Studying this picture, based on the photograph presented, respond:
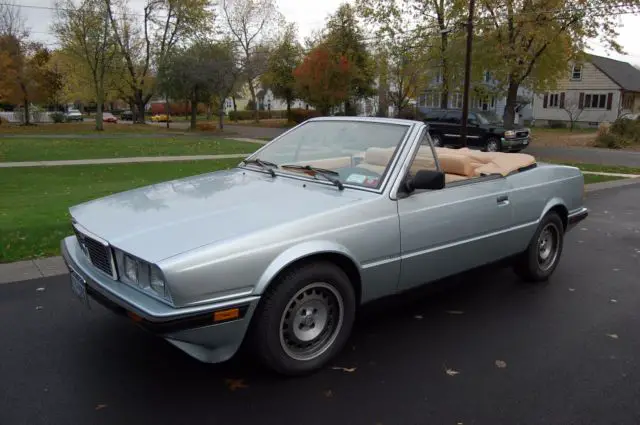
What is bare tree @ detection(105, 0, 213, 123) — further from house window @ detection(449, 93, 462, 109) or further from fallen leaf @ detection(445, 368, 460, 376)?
fallen leaf @ detection(445, 368, 460, 376)

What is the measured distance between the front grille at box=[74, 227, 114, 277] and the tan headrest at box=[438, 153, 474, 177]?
2697 millimetres

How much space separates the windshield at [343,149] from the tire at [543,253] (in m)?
1.84

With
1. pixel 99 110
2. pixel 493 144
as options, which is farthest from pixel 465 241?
pixel 99 110

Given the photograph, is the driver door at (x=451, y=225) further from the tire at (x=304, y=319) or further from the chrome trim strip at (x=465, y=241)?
the tire at (x=304, y=319)

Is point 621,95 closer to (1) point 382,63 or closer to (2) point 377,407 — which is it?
(1) point 382,63

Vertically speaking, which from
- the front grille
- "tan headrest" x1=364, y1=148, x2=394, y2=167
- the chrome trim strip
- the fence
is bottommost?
the chrome trim strip

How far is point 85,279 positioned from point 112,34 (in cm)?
3730

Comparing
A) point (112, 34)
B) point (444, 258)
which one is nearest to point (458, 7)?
point (112, 34)

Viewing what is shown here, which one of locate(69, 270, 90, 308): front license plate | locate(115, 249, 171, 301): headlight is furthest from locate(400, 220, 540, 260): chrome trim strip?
locate(69, 270, 90, 308): front license plate

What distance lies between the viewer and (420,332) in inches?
161

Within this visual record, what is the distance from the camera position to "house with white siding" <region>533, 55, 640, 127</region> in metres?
44.5

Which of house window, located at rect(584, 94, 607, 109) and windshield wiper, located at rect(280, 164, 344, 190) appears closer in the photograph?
windshield wiper, located at rect(280, 164, 344, 190)

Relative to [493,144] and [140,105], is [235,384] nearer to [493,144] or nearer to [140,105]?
[493,144]

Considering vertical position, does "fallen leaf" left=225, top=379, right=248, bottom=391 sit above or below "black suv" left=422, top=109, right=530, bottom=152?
below
